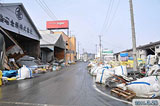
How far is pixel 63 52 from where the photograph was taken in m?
45.2

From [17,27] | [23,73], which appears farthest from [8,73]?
[17,27]

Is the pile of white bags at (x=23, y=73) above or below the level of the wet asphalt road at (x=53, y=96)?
above

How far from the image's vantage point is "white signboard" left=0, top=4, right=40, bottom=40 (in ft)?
48.0

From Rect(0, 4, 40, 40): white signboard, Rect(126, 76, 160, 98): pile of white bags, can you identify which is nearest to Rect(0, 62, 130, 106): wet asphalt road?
Rect(126, 76, 160, 98): pile of white bags

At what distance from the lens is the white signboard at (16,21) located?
14.6 m

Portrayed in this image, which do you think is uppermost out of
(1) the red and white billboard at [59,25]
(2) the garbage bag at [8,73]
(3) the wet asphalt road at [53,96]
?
(1) the red and white billboard at [59,25]

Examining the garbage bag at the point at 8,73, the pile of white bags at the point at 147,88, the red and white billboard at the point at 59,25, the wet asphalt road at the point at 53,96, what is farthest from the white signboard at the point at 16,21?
the red and white billboard at the point at 59,25

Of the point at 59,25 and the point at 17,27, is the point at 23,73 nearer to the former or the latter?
the point at 17,27

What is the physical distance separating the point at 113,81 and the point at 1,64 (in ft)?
35.6

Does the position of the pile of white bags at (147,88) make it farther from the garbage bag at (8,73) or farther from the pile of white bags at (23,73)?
the garbage bag at (8,73)

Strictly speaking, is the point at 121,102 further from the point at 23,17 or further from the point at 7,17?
the point at 23,17

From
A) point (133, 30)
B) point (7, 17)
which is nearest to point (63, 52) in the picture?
point (7, 17)

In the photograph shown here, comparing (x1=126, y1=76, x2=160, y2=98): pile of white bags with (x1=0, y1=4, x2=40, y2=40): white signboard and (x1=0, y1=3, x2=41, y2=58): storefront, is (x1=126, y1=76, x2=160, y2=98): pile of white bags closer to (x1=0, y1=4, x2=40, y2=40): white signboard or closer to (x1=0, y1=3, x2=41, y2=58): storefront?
(x1=0, y1=3, x2=41, y2=58): storefront

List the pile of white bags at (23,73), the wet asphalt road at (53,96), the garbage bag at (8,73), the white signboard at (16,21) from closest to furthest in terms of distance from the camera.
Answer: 1. the wet asphalt road at (53,96)
2. the pile of white bags at (23,73)
3. the garbage bag at (8,73)
4. the white signboard at (16,21)
